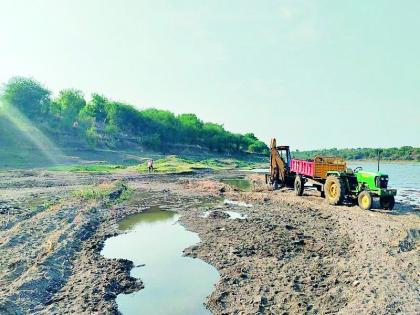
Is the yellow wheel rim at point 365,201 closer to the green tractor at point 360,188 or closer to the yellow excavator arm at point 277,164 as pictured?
the green tractor at point 360,188

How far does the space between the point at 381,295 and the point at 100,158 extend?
177 feet

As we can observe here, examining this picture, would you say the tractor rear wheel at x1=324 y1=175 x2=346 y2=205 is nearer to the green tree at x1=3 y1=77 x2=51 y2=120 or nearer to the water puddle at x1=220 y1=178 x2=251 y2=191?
the water puddle at x1=220 y1=178 x2=251 y2=191

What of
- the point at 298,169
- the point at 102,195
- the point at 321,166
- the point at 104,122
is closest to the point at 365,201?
the point at 321,166

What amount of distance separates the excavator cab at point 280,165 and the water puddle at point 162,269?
35.2ft

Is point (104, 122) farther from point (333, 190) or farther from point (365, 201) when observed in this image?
point (365, 201)

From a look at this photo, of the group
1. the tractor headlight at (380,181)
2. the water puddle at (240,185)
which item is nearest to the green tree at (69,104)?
the water puddle at (240,185)

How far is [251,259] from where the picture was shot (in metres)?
9.73

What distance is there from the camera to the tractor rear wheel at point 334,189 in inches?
674

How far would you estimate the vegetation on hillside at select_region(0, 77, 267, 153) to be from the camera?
215ft

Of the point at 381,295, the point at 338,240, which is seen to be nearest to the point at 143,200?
the point at 338,240

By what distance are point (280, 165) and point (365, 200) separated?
27.4 feet

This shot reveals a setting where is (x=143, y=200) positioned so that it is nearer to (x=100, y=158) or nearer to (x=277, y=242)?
(x=277, y=242)

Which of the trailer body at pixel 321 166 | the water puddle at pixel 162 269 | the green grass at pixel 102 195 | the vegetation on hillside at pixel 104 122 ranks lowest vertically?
the water puddle at pixel 162 269

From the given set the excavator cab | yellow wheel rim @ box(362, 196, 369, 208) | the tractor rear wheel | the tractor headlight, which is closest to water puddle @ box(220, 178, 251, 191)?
the excavator cab
